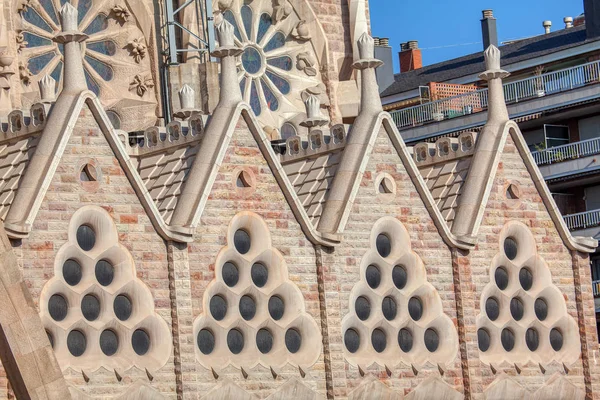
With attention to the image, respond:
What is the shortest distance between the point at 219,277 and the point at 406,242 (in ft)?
16.4

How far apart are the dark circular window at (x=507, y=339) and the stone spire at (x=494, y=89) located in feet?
15.6

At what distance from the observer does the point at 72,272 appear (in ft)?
133

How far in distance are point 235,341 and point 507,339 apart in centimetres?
720

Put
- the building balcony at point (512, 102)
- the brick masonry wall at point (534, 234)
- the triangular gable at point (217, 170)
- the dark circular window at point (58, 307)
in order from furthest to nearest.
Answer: the building balcony at point (512, 102) → the brick masonry wall at point (534, 234) → the triangular gable at point (217, 170) → the dark circular window at point (58, 307)

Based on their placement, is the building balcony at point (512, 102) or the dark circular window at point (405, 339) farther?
the building balcony at point (512, 102)

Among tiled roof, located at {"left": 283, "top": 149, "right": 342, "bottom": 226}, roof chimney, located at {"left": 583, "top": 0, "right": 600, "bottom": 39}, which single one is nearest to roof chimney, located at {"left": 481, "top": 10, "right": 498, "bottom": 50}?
roof chimney, located at {"left": 583, "top": 0, "right": 600, "bottom": 39}

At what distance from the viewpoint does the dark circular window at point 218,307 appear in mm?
42612

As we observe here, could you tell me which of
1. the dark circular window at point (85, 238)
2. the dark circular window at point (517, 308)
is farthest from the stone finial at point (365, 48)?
the dark circular window at point (85, 238)

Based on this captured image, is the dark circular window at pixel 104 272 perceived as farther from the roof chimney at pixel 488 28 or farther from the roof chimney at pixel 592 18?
the roof chimney at pixel 488 28

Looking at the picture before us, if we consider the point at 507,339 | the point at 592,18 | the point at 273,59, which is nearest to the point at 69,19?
the point at 273,59

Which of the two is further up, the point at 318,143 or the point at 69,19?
the point at 69,19

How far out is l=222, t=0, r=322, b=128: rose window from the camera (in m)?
51.5

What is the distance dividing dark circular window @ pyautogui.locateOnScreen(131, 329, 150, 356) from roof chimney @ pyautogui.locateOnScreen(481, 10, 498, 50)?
3217 cm

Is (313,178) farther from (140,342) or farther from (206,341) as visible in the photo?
(140,342)
